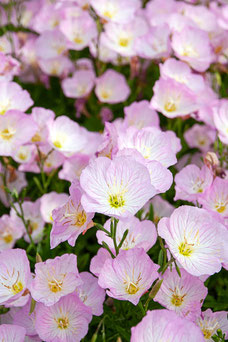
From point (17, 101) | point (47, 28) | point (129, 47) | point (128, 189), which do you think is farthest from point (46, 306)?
point (47, 28)

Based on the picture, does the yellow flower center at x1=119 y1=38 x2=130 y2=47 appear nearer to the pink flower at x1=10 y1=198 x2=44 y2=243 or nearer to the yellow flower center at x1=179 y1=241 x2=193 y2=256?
the pink flower at x1=10 y1=198 x2=44 y2=243

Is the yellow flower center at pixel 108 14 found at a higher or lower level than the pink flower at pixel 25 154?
higher

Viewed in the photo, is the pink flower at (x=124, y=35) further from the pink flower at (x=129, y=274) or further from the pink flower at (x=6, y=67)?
the pink flower at (x=129, y=274)

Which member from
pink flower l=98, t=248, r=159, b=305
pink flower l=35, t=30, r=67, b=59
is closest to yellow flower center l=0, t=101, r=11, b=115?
pink flower l=35, t=30, r=67, b=59

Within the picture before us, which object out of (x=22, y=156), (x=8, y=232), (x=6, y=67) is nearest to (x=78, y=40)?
(x=6, y=67)

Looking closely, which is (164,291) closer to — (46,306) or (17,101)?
(46,306)

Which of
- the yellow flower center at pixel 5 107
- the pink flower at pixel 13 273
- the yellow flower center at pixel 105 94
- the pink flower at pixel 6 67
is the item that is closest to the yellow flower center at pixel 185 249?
the pink flower at pixel 13 273

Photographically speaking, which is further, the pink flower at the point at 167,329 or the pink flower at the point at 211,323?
the pink flower at the point at 211,323
